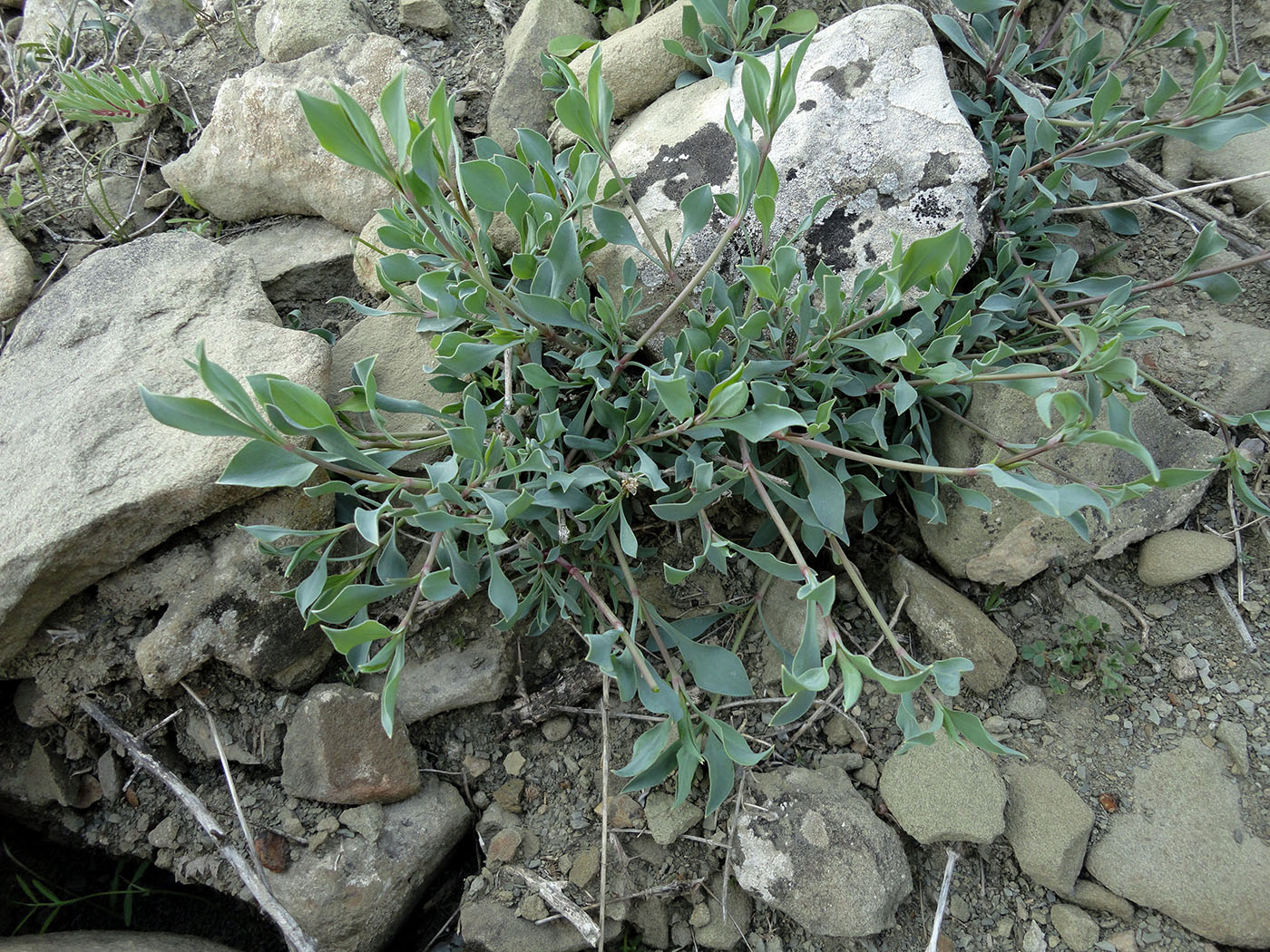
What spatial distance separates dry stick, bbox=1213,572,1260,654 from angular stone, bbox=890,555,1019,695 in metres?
0.52

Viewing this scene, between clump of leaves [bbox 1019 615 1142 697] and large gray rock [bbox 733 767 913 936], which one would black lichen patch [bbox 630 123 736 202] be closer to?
clump of leaves [bbox 1019 615 1142 697]

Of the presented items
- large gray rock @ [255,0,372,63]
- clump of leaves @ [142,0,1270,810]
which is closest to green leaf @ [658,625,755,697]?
clump of leaves @ [142,0,1270,810]

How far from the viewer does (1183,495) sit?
2141mm

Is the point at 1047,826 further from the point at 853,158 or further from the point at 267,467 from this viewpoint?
the point at 267,467

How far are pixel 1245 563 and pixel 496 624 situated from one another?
187 centimetres

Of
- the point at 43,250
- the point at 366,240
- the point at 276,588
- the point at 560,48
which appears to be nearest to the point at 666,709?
the point at 276,588

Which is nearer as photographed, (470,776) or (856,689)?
(856,689)

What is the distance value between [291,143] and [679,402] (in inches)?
76.9

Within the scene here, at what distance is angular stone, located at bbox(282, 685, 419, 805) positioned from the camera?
2.09 m

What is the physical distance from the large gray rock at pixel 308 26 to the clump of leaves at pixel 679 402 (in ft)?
3.88

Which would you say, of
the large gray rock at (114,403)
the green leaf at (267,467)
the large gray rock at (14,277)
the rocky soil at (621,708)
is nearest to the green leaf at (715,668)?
the rocky soil at (621,708)

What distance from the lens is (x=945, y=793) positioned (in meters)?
1.94

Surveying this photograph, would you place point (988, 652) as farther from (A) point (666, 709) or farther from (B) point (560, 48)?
(B) point (560, 48)

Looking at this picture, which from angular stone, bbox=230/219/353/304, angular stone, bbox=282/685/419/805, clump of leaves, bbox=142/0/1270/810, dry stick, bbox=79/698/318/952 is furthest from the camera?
angular stone, bbox=230/219/353/304
